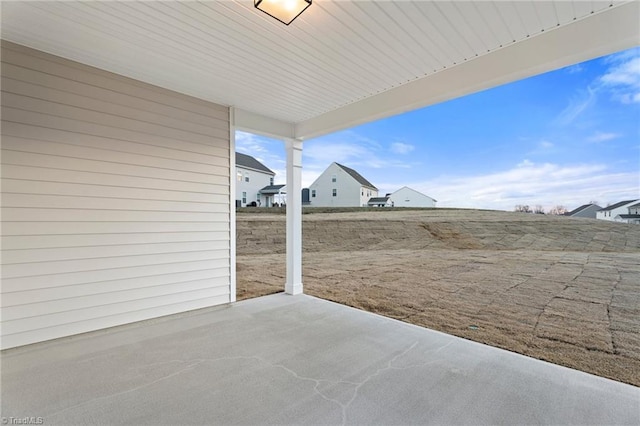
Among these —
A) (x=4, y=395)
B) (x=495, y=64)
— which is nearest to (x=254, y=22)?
(x=495, y=64)

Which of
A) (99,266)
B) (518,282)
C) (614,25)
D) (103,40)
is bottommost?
(518,282)

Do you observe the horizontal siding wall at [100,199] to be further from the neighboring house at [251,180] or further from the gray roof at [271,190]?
the gray roof at [271,190]

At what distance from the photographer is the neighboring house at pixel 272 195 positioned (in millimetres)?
18906

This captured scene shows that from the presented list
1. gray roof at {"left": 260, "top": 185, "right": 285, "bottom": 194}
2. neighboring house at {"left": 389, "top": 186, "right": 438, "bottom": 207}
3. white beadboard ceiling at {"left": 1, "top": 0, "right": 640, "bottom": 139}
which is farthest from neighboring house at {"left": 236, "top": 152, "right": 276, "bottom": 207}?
white beadboard ceiling at {"left": 1, "top": 0, "right": 640, "bottom": 139}

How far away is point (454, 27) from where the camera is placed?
2.05 metres

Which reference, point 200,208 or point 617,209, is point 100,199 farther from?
point 617,209

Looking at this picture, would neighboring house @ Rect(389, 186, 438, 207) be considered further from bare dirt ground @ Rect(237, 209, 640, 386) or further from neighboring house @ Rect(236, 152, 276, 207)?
neighboring house @ Rect(236, 152, 276, 207)

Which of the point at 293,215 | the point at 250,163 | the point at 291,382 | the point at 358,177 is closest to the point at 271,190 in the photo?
the point at 250,163

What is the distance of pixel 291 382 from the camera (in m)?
1.99

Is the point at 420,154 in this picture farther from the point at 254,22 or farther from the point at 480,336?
the point at 254,22

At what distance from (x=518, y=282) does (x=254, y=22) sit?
20.3 ft

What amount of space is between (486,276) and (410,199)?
17.4 metres

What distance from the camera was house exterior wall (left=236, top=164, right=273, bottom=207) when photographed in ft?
55.9

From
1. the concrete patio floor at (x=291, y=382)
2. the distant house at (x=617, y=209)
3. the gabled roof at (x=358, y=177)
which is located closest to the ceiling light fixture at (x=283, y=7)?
the concrete patio floor at (x=291, y=382)
